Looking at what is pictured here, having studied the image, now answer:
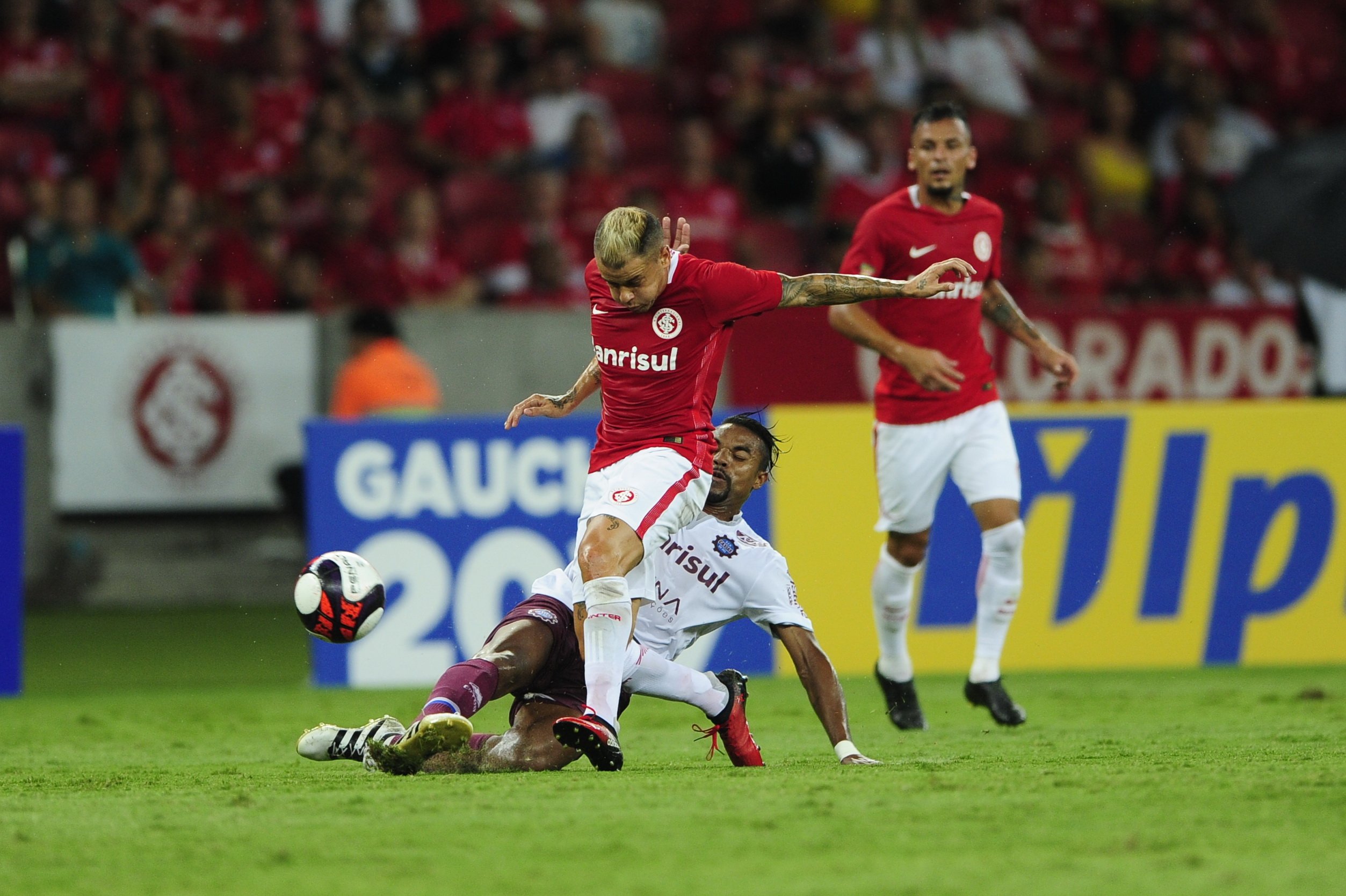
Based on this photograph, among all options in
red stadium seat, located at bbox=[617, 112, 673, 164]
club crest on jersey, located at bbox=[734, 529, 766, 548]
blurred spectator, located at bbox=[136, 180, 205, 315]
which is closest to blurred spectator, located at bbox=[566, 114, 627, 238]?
red stadium seat, located at bbox=[617, 112, 673, 164]

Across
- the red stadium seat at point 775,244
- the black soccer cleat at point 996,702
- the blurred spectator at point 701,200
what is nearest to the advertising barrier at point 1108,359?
the blurred spectator at point 701,200

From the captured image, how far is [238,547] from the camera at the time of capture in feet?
40.1

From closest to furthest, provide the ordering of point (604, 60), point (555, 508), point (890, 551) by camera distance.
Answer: point (890, 551), point (555, 508), point (604, 60)

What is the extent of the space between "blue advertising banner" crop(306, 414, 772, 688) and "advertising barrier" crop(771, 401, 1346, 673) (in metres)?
0.45

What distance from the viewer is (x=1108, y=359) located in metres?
12.7

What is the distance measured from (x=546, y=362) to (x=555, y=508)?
131 inches

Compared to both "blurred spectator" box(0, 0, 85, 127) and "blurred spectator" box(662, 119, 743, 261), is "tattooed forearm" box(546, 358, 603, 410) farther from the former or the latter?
"blurred spectator" box(0, 0, 85, 127)

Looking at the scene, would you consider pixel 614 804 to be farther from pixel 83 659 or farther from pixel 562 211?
pixel 562 211

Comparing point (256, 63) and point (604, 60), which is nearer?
point (256, 63)

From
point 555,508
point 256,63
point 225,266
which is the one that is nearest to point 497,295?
point 225,266

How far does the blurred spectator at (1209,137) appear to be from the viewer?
15617 mm

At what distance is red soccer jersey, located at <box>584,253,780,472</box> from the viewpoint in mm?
5797

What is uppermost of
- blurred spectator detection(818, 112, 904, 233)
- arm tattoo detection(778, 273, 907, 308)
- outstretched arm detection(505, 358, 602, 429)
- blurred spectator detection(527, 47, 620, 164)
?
blurred spectator detection(527, 47, 620, 164)

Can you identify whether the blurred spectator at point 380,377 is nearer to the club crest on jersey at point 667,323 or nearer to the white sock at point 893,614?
the white sock at point 893,614
